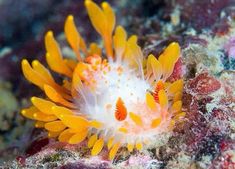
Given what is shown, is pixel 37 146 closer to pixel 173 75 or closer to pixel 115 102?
Result: pixel 115 102

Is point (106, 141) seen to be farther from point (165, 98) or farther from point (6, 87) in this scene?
point (6, 87)

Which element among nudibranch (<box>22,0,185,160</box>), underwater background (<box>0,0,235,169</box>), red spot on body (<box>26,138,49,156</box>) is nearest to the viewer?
underwater background (<box>0,0,235,169</box>)

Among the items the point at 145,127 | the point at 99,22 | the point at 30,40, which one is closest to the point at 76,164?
the point at 145,127

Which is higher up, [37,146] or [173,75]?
[173,75]

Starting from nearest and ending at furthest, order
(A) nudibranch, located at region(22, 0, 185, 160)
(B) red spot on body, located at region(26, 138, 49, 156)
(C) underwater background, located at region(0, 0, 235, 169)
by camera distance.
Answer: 1. (C) underwater background, located at region(0, 0, 235, 169)
2. (A) nudibranch, located at region(22, 0, 185, 160)
3. (B) red spot on body, located at region(26, 138, 49, 156)

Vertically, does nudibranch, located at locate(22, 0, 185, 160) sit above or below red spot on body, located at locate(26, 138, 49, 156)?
above

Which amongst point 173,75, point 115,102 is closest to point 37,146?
point 115,102

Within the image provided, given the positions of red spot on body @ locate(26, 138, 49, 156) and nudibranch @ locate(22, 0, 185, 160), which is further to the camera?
red spot on body @ locate(26, 138, 49, 156)
